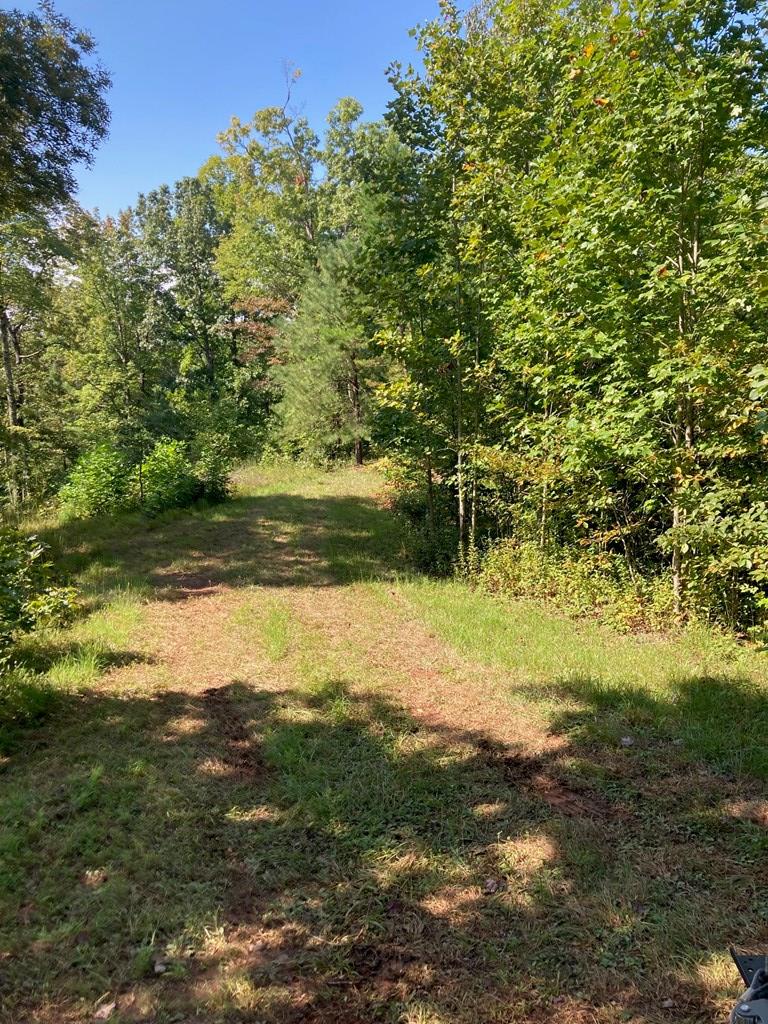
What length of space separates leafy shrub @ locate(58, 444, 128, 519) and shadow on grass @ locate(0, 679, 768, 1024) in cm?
808

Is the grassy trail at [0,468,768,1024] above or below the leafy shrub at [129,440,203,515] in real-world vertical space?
below

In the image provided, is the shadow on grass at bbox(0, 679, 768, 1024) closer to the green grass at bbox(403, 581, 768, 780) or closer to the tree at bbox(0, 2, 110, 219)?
the green grass at bbox(403, 581, 768, 780)

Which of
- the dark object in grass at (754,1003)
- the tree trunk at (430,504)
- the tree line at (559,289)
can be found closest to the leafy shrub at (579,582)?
the tree line at (559,289)

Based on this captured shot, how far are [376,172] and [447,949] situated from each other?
27.6 feet

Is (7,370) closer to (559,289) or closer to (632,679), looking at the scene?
(559,289)

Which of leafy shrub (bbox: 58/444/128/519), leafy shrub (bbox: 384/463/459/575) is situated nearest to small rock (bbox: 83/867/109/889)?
leafy shrub (bbox: 384/463/459/575)

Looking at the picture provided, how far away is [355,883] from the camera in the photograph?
8.97ft

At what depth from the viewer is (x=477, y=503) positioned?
838 centimetres

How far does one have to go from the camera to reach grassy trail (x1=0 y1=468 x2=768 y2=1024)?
223cm

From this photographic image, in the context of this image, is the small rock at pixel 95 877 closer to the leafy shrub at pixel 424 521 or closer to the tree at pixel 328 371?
the leafy shrub at pixel 424 521

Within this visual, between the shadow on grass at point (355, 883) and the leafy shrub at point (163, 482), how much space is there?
7.99m

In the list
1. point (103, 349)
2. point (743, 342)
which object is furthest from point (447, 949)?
point (103, 349)

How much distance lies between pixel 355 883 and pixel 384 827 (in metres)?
0.42

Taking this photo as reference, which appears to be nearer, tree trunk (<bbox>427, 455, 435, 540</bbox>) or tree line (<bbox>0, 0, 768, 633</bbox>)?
tree line (<bbox>0, 0, 768, 633</bbox>)
